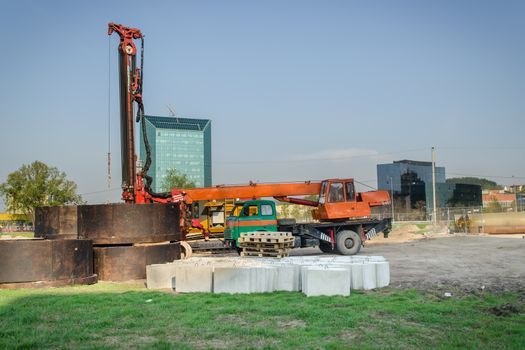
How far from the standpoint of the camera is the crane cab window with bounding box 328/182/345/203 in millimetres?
21656

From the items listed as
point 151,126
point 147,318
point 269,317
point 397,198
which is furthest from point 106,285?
point 151,126

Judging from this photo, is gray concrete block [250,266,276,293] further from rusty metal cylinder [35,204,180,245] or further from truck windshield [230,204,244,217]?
truck windshield [230,204,244,217]

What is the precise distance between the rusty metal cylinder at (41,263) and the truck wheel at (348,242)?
1135cm

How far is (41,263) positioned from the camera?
12.1m

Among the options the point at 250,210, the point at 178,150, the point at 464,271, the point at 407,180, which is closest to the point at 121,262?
the point at 250,210

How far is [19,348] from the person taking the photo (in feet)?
21.4

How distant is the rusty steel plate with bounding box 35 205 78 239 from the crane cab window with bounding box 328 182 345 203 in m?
10.7

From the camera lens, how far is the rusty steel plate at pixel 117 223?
538 inches

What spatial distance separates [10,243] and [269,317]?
6843mm

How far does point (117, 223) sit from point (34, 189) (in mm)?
46685

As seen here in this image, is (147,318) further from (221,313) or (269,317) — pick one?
(269,317)

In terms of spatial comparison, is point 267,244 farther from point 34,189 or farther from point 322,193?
point 34,189

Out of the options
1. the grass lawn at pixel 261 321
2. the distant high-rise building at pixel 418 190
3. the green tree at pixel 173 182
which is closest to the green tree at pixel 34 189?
the green tree at pixel 173 182

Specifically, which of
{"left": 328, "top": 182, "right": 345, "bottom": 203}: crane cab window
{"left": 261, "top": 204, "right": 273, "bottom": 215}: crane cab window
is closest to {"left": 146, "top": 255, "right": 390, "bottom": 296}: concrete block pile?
{"left": 261, "top": 204, "right": 273, "bottom": 215}: crane cab window
